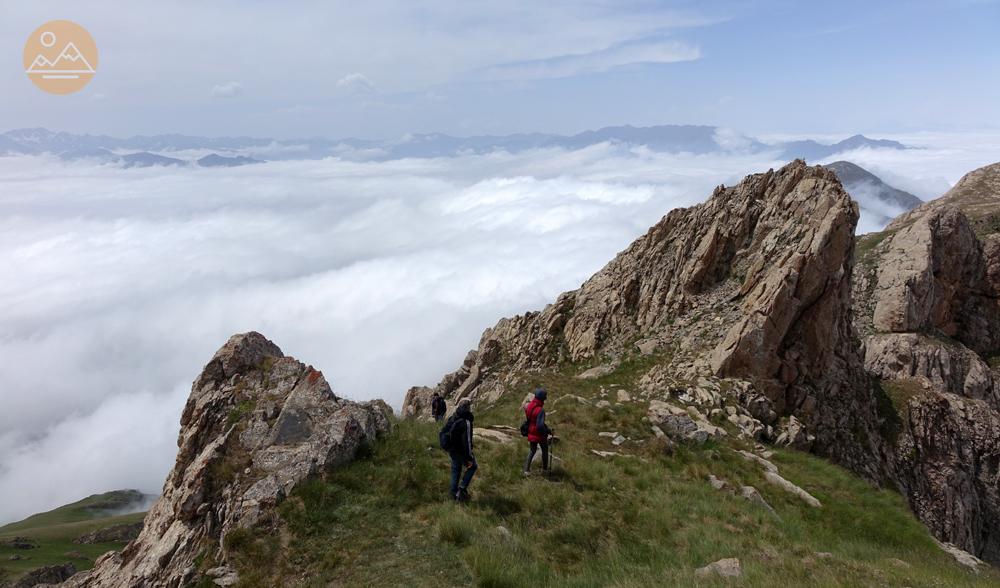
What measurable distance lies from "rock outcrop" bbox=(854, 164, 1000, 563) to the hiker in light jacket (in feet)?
96.7

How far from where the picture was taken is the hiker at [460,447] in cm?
1331

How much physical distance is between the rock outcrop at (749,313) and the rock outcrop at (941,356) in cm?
519

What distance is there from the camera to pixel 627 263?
42.5m

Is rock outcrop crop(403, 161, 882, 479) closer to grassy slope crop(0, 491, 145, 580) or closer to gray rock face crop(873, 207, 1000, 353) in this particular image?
gray rock face crop(873, 207, 1000, 353)

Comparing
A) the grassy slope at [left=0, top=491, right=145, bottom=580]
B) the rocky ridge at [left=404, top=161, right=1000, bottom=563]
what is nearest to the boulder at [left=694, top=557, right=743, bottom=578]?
the rocky ridge at [left=404, top=161, right=1000, bottom=563]

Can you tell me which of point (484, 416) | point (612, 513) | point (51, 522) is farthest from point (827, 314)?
point (51, 522)

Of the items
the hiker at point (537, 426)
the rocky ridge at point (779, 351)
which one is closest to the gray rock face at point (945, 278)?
the rocky ridge at point (779, 351)

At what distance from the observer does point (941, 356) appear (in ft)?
156

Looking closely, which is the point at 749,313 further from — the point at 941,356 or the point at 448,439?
the point at 941,356

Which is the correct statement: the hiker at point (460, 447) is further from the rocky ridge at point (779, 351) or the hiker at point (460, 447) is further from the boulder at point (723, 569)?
the rocky ridge at point (779, 351)

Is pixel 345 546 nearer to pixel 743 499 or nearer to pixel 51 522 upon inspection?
pixel 743 499

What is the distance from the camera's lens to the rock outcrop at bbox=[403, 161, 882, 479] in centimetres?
2825

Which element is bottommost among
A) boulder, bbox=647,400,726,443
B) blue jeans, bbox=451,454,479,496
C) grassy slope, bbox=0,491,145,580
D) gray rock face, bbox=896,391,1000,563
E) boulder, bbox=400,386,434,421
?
gray rock face, bbox=896,391,1000,563

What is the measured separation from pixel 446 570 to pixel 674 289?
28.9m
